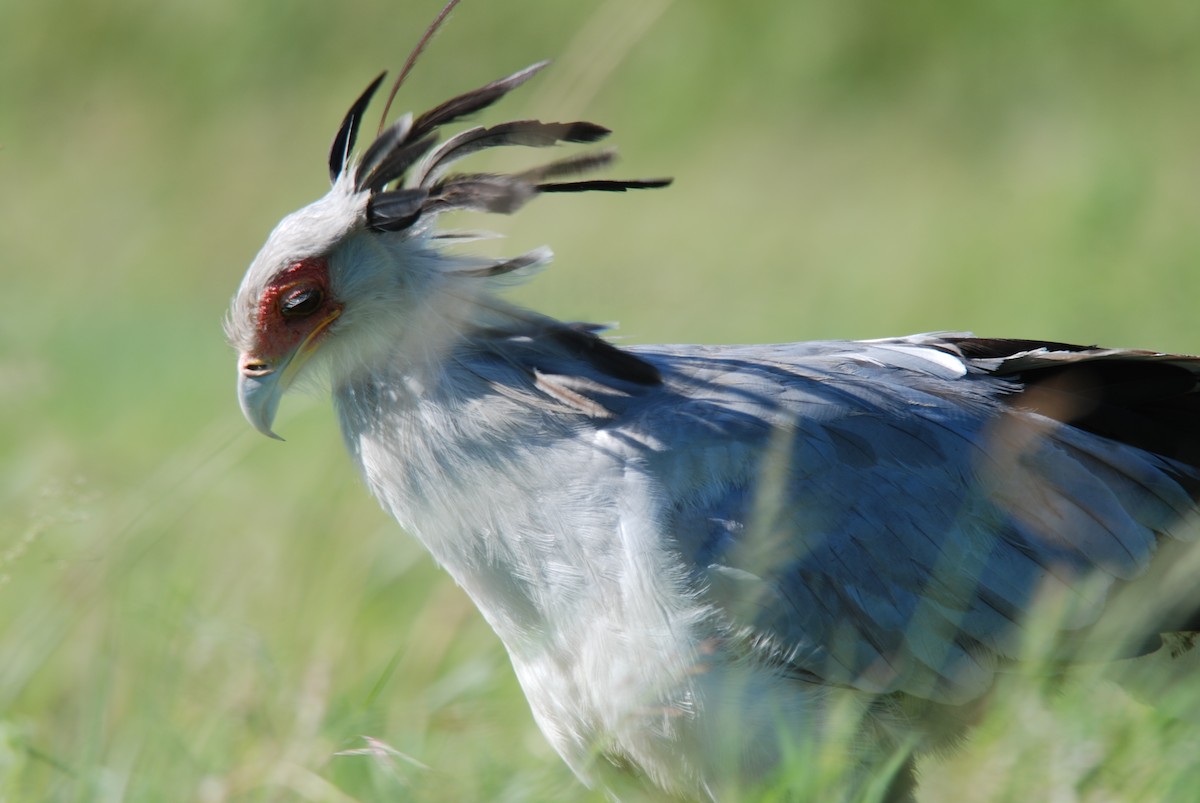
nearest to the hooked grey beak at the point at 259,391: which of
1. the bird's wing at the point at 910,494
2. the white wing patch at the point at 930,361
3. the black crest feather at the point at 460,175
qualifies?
the black crest feather at the point at 460,175

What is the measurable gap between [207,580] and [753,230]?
6054 mm

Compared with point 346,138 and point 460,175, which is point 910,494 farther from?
point 346,138

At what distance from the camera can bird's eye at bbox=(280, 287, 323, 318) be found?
355cm

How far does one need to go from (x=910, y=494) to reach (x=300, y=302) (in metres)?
1.59

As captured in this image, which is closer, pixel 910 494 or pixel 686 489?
pixel 686 489

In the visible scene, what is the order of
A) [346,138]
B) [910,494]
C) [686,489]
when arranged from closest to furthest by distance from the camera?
1. [686,489]
2. [910,494]
3. [346,138]

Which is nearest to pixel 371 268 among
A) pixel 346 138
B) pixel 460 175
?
pixel 460 175

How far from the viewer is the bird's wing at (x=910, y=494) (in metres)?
3.38

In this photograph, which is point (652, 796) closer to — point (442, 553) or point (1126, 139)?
point (442, 553)

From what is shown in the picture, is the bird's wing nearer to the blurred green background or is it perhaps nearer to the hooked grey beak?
the blurred green background

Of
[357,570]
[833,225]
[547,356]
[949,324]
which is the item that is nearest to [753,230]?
[833,225]

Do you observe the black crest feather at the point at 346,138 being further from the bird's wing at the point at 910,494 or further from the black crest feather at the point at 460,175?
the bird's wing at the point at 910,494

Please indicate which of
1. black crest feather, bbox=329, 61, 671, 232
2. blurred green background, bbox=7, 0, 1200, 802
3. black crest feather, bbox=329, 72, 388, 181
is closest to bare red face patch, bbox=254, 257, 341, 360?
black crest feather, bbox=329, 61, 671, 232

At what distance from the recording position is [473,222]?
5809mm
